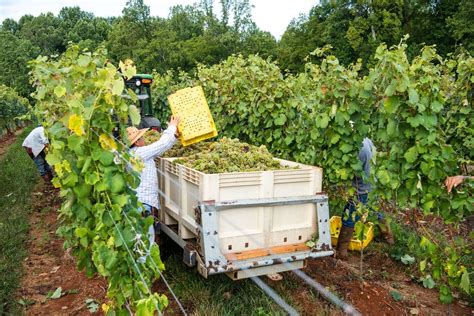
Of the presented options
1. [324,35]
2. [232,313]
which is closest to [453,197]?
[232,313]

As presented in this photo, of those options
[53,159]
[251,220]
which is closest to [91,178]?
[53,159]

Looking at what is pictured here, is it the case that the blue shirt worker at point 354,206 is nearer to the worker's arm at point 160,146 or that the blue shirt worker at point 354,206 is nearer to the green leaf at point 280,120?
the green leaf at point 280,120

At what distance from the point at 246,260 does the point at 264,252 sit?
0.22 metres

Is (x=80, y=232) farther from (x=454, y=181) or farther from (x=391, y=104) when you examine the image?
(x=454, y=181)

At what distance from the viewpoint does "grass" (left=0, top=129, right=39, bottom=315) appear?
475 centimetres

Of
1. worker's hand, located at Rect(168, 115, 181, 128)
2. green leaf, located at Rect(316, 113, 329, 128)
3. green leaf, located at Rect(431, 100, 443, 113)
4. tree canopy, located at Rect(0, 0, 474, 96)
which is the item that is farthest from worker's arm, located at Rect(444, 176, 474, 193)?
tree canopy, located at Rect(0, 0, 474, 96)

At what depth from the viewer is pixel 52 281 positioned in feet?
16.8

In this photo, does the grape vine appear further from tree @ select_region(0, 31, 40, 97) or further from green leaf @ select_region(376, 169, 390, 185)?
tree @ select_region(0, 31, 40, 97)

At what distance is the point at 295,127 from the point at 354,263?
70.8 inches

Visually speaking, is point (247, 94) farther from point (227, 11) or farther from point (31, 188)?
point (227, 11)

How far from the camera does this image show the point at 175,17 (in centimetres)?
6088

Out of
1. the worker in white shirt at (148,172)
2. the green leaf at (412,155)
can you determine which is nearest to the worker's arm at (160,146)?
the worker in white shirt at (148,172)

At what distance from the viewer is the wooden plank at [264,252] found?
3.70m

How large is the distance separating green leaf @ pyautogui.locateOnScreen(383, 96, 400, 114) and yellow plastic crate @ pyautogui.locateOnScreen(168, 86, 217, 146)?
187cm
